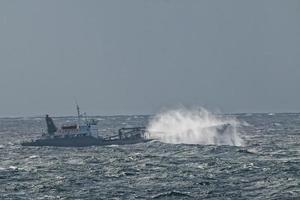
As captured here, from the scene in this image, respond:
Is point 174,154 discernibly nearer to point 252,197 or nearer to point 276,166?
point 276,166

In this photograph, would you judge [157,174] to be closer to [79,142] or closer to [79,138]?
[79,142]

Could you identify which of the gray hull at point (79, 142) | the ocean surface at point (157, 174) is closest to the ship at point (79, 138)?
the gray hull at point (79, 142)

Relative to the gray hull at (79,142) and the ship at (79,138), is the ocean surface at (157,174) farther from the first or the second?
the ship at (79,138)

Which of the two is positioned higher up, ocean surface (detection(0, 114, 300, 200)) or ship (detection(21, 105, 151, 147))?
ship (detection(21, 105, 151, 147))

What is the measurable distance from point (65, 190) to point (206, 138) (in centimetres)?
9657

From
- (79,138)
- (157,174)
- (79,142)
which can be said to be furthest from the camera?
(79,138)

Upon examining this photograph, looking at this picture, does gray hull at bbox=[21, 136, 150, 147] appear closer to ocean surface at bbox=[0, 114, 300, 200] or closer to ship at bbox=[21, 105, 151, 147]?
ship at bbox=[21, 105, 151, 147]

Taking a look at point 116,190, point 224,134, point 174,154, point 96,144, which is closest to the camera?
point 116,190

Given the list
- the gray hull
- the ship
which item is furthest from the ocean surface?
the ship

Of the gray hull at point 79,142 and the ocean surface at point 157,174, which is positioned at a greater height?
the gray hull at point 79,142

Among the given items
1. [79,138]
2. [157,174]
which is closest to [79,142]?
[79,138]

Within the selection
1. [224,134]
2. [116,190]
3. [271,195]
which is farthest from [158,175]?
[224,134]

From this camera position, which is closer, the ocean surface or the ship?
the ocean surface

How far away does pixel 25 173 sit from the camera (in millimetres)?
96250
